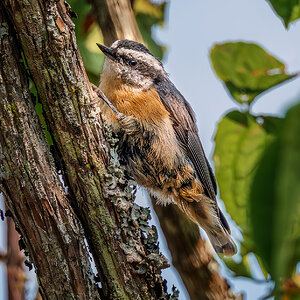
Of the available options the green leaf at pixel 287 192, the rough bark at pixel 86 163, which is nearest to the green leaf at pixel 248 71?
the rough bark at pixel 86 163

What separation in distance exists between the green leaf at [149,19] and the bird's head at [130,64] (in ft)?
0.25

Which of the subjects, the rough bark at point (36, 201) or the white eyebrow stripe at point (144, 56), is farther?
the white eyebrow stripe at point (144, 56)

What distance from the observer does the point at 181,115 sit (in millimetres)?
2838

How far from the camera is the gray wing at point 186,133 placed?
280cm

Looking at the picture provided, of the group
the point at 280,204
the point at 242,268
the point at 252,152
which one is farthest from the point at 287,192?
the point at 242,268

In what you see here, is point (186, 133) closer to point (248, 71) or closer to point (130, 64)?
point (130, 64)

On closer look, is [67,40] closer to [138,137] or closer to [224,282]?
[138,137]

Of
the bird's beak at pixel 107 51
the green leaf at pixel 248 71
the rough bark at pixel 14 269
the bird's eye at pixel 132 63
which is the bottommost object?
the rough bark at pixel 14 269

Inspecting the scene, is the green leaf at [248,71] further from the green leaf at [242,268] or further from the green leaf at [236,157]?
the green leaf at [242,268]

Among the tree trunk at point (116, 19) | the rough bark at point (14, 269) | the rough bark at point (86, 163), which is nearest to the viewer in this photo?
the rough bark at point (86, 163)

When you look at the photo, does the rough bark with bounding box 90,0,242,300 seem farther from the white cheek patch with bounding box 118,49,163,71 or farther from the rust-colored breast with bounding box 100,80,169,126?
the rust-colored breast with bounding box 100,80,169,126

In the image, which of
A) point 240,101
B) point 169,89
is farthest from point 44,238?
point 169,89

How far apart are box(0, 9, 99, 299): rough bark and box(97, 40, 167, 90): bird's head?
1.12 metres

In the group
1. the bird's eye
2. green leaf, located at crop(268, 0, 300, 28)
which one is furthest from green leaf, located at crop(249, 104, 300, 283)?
the bird's eye
